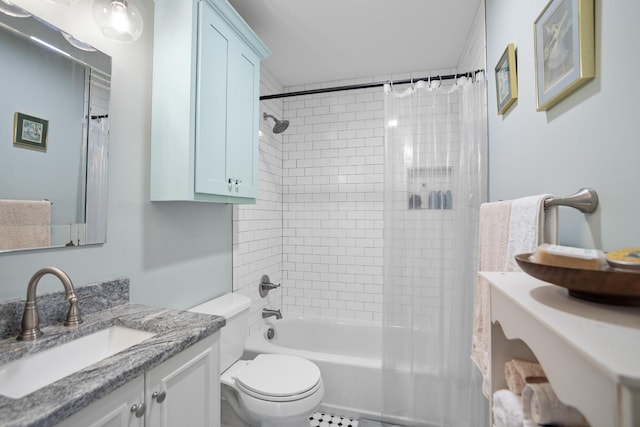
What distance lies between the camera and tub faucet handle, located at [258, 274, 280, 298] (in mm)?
2607

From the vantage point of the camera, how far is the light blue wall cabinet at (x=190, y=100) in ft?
A: 4.49

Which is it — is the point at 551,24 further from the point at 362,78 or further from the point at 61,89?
the point at 362,78

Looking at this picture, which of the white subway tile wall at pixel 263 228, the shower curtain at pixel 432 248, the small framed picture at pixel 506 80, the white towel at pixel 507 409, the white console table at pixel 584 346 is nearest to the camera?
the white console table at pixel 584 346

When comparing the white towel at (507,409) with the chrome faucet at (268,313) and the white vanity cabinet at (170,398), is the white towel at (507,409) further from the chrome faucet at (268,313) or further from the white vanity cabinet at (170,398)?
the chrome faucet at (268,313)

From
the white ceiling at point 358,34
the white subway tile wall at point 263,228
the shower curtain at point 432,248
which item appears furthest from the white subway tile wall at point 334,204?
the shower curtain at point 432,248

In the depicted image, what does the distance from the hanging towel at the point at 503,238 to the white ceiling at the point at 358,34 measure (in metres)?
1.49

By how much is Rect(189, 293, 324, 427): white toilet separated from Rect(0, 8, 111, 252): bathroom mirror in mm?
845

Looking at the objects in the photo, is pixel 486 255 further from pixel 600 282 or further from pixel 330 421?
pixel 330 421

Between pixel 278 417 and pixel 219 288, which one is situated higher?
pixel 219 288

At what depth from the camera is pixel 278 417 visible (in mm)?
1468

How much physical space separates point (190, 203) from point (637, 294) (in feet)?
5.98

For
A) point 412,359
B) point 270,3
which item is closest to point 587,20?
point 270,3

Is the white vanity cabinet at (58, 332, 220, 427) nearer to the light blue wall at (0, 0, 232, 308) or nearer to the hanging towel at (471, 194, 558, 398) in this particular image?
→ the light blue wall at (0, 0, 232, 308)

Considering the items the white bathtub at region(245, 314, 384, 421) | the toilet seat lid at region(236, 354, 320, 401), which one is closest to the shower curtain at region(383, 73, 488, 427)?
the white bathtub at region(245, 314, 384, 421)
